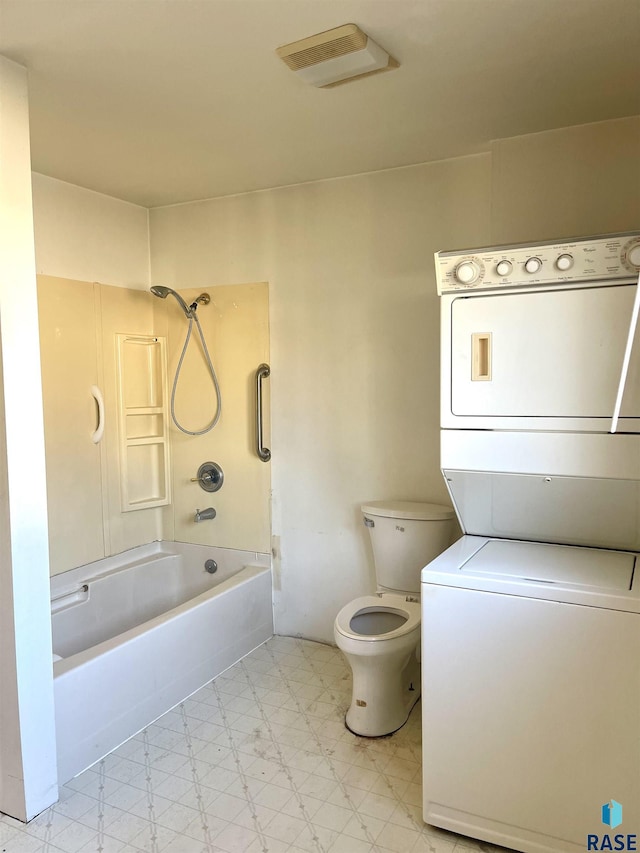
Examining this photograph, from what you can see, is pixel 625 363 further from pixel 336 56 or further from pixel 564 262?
pixel 336 56

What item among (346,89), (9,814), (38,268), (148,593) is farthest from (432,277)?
(9,814)

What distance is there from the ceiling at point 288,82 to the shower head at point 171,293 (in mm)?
539

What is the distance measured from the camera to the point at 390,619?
264cm

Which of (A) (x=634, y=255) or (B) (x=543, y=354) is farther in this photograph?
(B) (x=543, y=354)

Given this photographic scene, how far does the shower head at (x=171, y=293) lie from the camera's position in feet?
10.3

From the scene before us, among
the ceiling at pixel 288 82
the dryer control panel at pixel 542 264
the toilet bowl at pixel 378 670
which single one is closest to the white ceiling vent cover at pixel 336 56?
the ceiling at pixel 288 82

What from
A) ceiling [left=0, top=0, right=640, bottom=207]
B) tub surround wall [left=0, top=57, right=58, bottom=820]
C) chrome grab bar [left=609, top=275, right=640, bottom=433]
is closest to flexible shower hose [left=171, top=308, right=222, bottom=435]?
ceiling [left=0, top=0, right=640, bottom=207]

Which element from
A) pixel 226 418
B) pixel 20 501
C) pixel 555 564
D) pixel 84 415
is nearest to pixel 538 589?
pixel 555 564

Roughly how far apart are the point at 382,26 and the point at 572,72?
0.67 metres

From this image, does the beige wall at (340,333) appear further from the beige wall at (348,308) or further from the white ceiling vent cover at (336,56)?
the white ceiling vent cover at (336,56)

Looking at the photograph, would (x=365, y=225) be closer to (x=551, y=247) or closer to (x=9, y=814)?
(x=551, y=247)

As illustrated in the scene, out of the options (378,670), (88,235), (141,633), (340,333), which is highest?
(88,235)

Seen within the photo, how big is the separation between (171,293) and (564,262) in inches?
82.0

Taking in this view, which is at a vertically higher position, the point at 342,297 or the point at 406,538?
the point at 342,297
